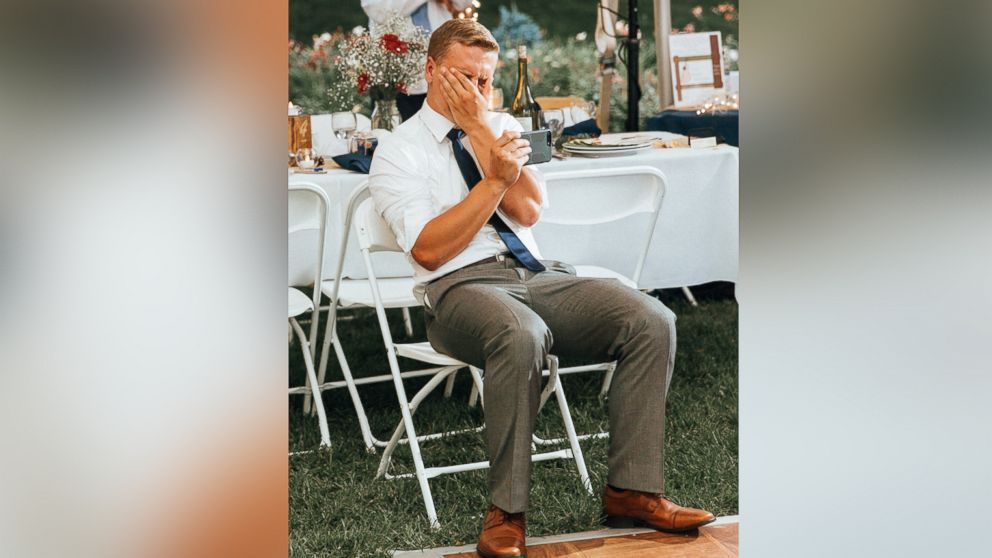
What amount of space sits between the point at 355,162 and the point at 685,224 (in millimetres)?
1118

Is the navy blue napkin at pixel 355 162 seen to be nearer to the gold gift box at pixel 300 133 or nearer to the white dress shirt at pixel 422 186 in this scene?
the gold gift box at pixel 300 133

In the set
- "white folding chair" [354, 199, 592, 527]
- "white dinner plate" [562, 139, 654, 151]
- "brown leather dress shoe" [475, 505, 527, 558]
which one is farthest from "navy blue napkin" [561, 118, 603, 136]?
"brown leather dress shoe" [475, 505, 527, 558]

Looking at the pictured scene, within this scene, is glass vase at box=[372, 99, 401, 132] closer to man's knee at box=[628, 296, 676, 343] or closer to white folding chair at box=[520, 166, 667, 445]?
white folding chair at box=[520, 166, 667, 445]

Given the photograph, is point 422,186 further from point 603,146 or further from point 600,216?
point 603,146

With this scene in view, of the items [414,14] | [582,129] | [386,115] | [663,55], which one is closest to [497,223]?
[386,115]

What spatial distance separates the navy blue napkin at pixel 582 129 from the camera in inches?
159

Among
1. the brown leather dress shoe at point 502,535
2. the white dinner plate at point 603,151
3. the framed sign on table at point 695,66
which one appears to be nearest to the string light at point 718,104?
the framed sign on table at point 695,66

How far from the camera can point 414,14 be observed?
4.29 meters
